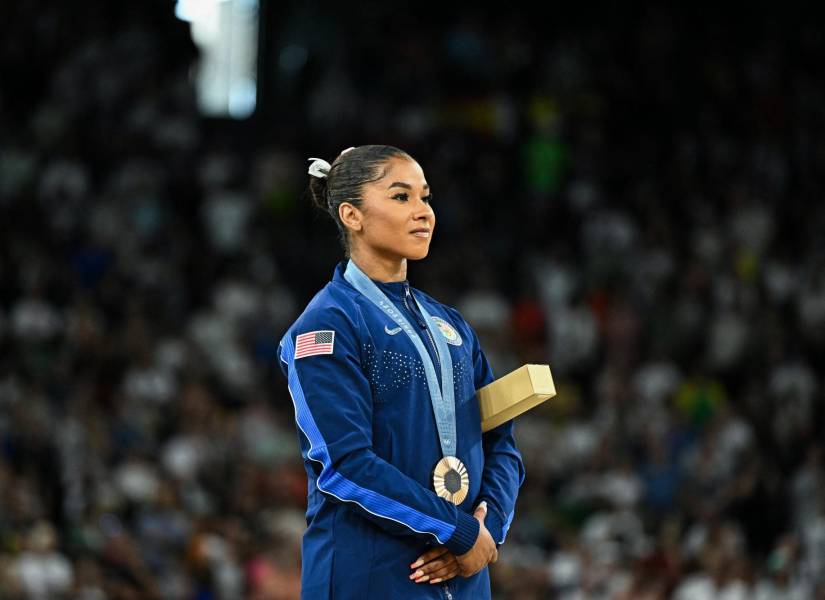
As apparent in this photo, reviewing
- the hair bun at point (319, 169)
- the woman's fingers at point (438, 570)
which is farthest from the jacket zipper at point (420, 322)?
the woman's fingers at point (438, 570)

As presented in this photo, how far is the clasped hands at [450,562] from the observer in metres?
3.40

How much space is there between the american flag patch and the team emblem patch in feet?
1.19

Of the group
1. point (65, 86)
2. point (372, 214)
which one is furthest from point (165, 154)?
point (372, 214)

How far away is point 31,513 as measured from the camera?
9305 millimetres

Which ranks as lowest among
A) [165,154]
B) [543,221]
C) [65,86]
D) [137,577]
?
[137,577]

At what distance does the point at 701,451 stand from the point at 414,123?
472 centimetres

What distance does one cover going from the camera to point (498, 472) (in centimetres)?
369

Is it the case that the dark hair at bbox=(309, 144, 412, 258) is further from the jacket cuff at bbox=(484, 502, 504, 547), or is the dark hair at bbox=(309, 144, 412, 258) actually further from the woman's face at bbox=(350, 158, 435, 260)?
the jacket cuff at bbox=(484, 502, 504, 547)

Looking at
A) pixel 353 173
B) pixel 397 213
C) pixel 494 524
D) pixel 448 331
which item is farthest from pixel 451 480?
pixel 353 173

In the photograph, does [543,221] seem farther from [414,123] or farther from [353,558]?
[353,558]

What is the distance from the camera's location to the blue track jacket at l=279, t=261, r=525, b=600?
3336 mm

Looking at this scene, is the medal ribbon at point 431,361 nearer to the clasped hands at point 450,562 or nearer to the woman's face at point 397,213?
the woman's face at point 397,213

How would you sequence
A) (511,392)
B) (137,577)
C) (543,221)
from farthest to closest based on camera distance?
(543,221)
(137,577)
(511,392)

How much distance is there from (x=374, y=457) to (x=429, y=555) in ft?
0.98
